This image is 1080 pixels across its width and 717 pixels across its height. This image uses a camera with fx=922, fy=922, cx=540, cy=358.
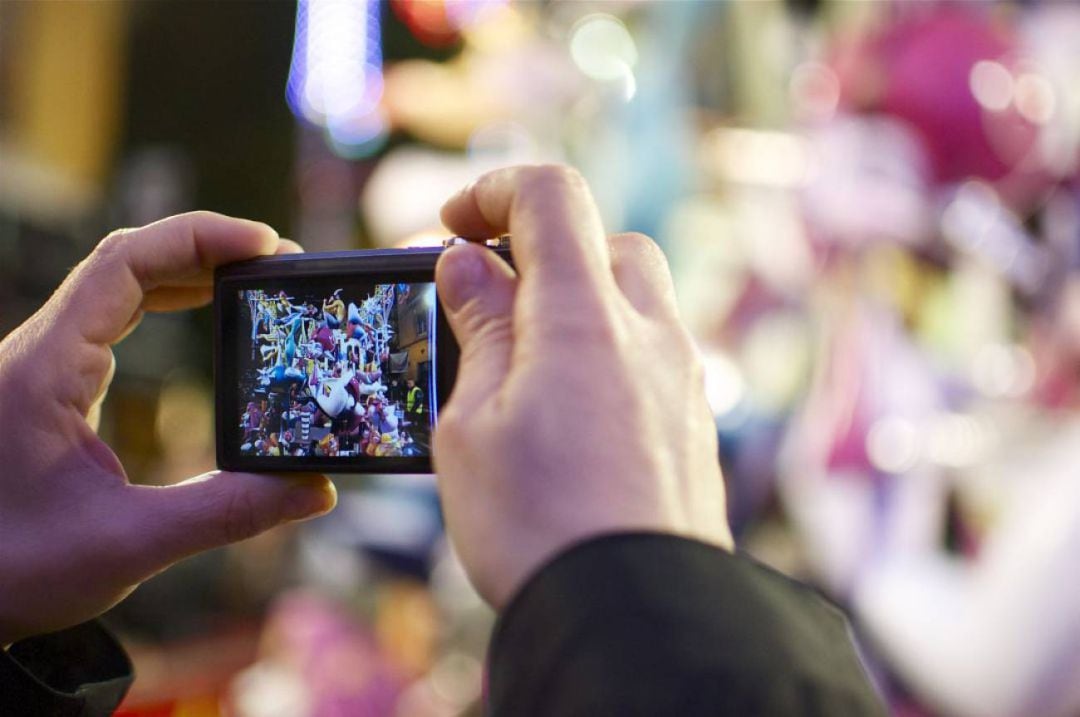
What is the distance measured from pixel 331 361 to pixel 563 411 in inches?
10.9

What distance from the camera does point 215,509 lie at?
1.98ft

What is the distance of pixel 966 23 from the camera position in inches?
43.7

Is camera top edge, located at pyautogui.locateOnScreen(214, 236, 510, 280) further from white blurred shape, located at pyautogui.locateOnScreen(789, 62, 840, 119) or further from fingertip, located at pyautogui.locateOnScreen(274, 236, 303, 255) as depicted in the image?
white blurred shape, located at pyautogui.locateOnScreen(789, 62, 840, 119)

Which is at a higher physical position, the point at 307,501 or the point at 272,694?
the point at 307,501

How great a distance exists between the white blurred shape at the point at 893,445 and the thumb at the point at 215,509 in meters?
0.81

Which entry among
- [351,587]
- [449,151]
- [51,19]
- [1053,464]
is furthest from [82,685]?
[51,19]

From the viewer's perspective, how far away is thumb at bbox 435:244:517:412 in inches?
16.0

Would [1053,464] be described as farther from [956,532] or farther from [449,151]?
[449,151]

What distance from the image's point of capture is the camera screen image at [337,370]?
0.57 metres

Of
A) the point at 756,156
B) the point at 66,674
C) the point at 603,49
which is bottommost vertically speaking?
the point at 66,674

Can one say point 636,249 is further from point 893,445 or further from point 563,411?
point 893,445

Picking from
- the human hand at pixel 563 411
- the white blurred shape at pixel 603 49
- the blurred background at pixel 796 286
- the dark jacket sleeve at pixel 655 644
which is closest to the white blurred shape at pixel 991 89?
the blurred background at pixel 796 286

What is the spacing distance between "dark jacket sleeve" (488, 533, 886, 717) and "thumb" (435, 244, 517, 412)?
98 mm

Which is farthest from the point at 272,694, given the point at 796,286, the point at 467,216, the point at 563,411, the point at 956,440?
the point at 563,411
